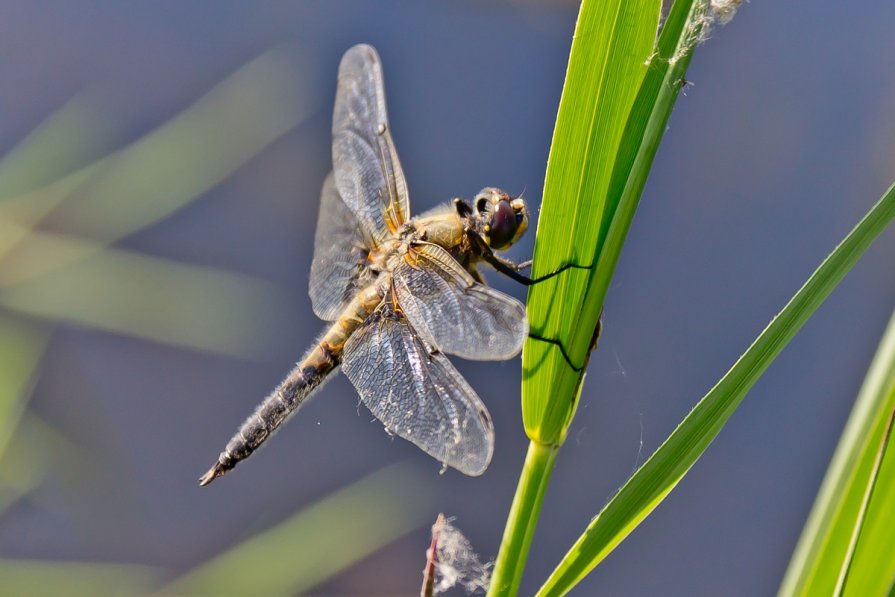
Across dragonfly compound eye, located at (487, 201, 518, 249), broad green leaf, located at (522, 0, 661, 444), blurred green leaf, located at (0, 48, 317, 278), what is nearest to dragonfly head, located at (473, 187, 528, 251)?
dragonfly compound eye, located at (487, 201, 518, 249)

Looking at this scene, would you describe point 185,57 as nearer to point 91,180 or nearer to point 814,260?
point 91,180

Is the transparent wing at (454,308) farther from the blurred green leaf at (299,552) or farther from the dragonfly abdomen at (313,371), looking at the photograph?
the blurred green leaf at (299,552)

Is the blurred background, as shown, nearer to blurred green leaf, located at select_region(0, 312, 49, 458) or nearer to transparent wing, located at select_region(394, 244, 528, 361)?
blurred green leaf, located at select_region(0, 312, 49, 458)

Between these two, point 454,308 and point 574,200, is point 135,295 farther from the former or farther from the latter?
point 574,200

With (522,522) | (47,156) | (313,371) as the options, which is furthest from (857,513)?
(47,156)

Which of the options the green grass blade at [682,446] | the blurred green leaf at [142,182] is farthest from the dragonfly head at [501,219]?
the blurred green leaf at [142,182]

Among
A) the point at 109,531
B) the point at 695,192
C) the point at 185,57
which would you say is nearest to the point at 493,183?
the point at 695,192
